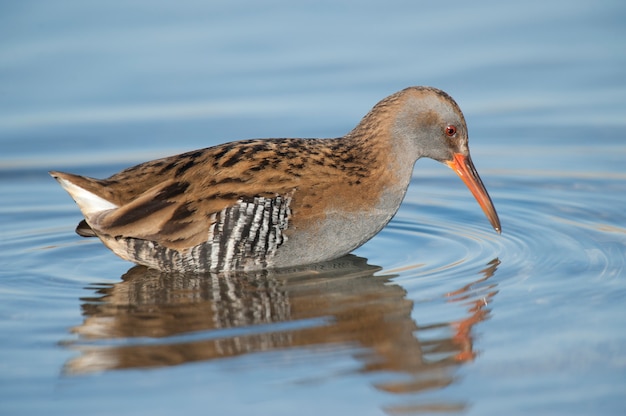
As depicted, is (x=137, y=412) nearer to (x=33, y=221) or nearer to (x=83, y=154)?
(x=33, y=221)

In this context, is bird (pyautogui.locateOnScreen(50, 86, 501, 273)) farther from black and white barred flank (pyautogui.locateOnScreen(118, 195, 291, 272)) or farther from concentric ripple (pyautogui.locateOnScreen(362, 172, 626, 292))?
concentric ripple (pyautogui.locateOnScreen(362, 172, 626, 292))

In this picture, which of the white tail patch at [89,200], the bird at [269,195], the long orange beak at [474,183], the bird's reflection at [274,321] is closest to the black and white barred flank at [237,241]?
the bird at [269,195]

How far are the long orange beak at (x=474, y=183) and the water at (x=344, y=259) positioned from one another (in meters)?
0.22

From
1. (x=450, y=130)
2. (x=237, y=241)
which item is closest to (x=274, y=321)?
(x=237, y=241)

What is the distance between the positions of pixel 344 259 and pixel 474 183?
1.13m

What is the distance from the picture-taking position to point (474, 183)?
28.1 ft

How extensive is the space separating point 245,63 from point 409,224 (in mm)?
3613

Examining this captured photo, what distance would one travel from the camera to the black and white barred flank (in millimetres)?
7859

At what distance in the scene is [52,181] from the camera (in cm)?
1044

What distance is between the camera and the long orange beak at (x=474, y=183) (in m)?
8.52

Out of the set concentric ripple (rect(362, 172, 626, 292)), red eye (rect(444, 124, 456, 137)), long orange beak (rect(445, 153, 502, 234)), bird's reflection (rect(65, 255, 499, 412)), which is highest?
red eye (rect(444, 124, 456, 137))

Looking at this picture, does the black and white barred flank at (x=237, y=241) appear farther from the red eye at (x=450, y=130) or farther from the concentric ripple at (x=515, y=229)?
the red eye at (x=450, y=130)

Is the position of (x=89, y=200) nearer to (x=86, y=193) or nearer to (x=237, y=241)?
(x=86, y=193)

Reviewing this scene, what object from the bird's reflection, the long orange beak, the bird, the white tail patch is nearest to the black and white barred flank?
the bird
